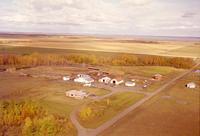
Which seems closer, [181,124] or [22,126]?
[22,126]

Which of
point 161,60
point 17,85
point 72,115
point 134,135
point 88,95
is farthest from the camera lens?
point 161,60

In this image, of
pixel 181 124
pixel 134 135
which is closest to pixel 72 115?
pixel 134 135

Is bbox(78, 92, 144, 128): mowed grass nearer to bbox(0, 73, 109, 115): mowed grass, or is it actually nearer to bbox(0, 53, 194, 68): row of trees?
bbox(0, 73, 109, 115): mowed grass

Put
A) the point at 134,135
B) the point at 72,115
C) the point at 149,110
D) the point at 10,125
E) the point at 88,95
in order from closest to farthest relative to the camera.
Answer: the point at 134,135, the point at 10,125, the point at 72,115, the point at 149,110, the point at 88,95

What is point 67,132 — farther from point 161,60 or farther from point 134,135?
point 161,60

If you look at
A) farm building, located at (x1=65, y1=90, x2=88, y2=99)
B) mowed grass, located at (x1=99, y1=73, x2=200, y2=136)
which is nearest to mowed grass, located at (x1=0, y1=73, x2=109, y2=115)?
farm building, located at (x1=65, y1=90, x2=88, y2=99)
